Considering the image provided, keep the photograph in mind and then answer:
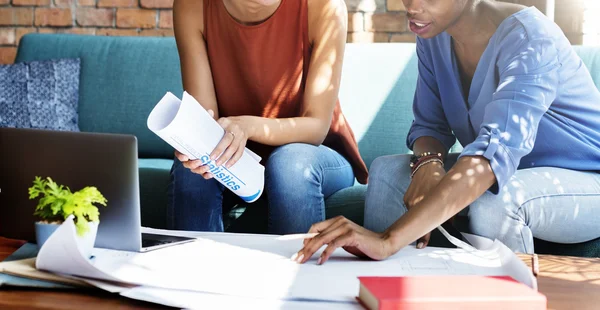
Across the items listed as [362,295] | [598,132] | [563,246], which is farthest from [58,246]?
[598,132]

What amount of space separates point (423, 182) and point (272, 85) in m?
0.47

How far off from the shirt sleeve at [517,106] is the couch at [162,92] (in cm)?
52

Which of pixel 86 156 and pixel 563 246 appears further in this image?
pixel 563 246

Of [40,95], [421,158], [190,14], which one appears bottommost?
[40,95]

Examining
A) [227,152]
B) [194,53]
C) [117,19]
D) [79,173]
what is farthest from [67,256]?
[117,19]

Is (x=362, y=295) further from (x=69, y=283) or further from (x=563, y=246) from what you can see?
(x=563, y=246)

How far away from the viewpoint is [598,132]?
142 centimetres

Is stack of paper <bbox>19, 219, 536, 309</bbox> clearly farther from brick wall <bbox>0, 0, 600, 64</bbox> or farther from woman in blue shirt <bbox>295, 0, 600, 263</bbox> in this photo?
brick wall <bbox>0, 0, 600, 64</bbox>

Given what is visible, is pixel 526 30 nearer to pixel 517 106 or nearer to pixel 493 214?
pixel 517 106

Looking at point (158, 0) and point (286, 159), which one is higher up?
point (158, 0)

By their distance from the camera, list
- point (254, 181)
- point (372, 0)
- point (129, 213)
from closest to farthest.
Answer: point (129, 213)
point (254, 181)
point (372, 0)

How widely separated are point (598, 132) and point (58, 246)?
3.48 ft

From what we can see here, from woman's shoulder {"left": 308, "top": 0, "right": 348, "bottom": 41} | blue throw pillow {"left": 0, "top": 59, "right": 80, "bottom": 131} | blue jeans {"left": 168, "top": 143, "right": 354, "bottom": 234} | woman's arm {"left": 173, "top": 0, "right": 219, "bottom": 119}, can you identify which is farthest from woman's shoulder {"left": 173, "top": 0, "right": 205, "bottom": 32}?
blue throw pillow {"left": 0, "top": 59, "right": 80, "bottom": 131}

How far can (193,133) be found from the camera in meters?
0.99
